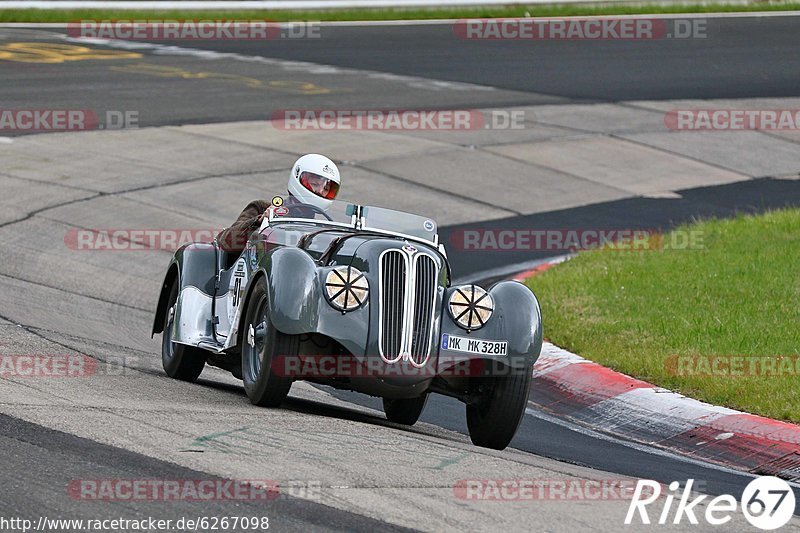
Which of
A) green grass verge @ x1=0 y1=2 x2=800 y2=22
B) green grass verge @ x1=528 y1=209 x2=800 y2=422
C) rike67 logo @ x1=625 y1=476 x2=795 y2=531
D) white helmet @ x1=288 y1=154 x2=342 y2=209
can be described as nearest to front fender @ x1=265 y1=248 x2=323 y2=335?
white helmet @ x1=288 y1=154 x2=342 y2=209

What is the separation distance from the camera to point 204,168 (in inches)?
704

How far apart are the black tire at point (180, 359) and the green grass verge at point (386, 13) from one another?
73.4ft

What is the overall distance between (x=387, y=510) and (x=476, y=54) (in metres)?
23.2

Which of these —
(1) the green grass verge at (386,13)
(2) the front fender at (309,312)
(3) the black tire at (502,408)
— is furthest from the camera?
(1) the green grass verge at (386,13)

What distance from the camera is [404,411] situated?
28.7 ft

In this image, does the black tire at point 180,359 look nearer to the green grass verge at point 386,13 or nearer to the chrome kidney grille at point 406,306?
the chrome kidney grille at point 406,306

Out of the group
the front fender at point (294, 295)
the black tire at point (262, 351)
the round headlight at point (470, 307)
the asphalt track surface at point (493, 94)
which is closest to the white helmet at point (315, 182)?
the black tire at point (262, 351)

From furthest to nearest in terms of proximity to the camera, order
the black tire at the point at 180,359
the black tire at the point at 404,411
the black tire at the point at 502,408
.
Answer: the black tire at the point at 180,359
the black tire at the point at 404,411
the black tire at the point at 502,408

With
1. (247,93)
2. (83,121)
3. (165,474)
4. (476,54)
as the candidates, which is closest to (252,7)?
(476,54)

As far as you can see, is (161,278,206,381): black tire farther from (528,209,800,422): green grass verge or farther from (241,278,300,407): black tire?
(528,209,800,422): green grass verge

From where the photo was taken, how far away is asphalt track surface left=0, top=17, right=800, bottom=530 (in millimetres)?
6102

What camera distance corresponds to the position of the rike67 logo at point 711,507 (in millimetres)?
6027

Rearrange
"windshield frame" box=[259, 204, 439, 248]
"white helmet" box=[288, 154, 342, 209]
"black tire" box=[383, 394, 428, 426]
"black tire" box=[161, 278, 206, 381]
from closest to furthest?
"windshield frame" box=[259, 204, 439, 248]
"black tire" box=[383, 394, 428, 426]
"white helmet" box=[288, 154, 342, 209]
"black tire" box=[161, 278, 206, 381]

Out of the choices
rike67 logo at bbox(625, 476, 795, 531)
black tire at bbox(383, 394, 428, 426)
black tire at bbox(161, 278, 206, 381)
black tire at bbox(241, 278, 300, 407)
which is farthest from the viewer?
black tire at bbox(161, 278, 206, 381)
